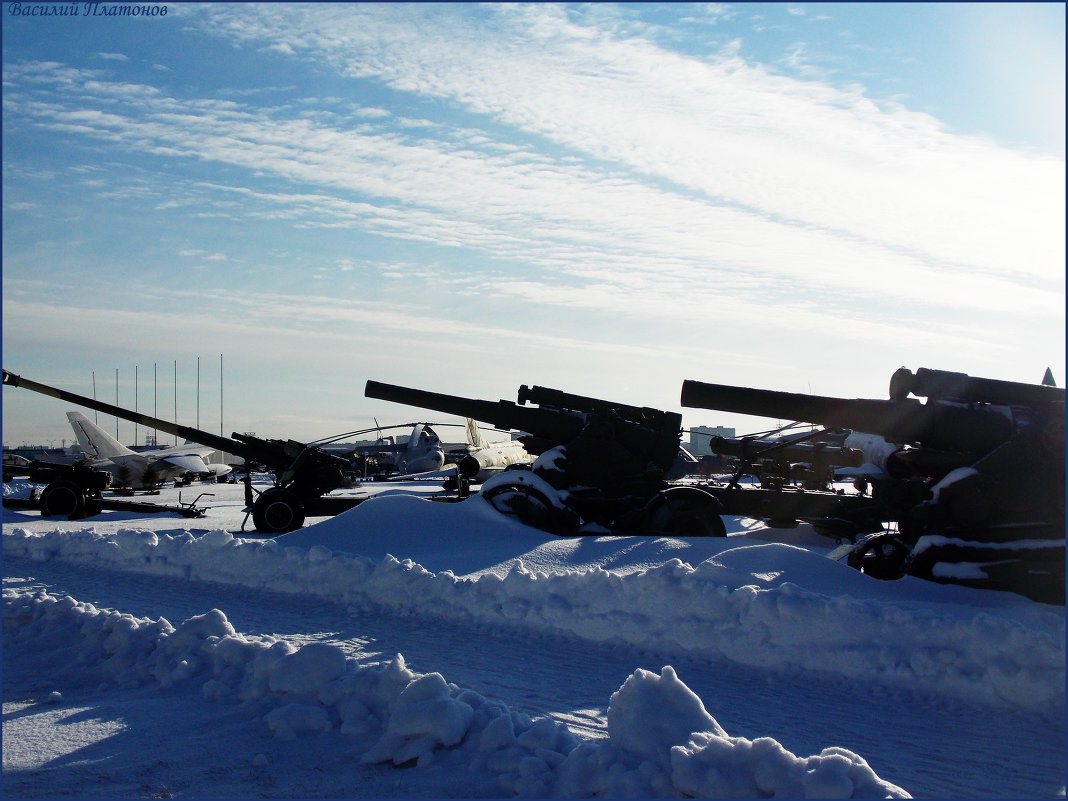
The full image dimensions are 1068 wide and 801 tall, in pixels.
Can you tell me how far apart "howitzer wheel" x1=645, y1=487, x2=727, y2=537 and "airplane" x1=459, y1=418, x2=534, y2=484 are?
31.6ft

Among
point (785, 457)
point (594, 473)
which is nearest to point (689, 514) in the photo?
point (594, 473)

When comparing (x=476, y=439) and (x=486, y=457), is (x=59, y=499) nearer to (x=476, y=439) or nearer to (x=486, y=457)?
(x=486, y=457)

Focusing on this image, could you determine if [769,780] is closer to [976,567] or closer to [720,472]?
[976,567]

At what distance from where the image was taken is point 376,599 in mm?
7684

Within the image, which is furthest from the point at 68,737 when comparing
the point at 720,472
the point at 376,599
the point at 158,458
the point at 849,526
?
the point at 720,472

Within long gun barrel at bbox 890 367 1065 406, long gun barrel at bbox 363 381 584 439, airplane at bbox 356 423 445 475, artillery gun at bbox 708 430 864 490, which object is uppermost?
long gun barrel at bbox 890 367 1065 406

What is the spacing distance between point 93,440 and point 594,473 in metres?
25.2

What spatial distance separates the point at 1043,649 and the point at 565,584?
342cm

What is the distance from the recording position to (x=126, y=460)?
91.8 feet

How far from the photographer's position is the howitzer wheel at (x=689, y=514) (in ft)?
36.7

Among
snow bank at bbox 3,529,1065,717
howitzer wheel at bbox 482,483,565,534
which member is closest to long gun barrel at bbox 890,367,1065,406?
snow bank at bbox 3,529,1065,717

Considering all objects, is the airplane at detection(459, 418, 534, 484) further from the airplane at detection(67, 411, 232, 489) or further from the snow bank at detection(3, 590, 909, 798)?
the snow bank at detection(3, 590, 909, 798)

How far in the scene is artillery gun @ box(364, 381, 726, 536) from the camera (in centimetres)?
1134

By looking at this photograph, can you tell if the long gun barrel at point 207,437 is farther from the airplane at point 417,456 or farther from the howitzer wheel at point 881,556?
the airplane at point 417,456
